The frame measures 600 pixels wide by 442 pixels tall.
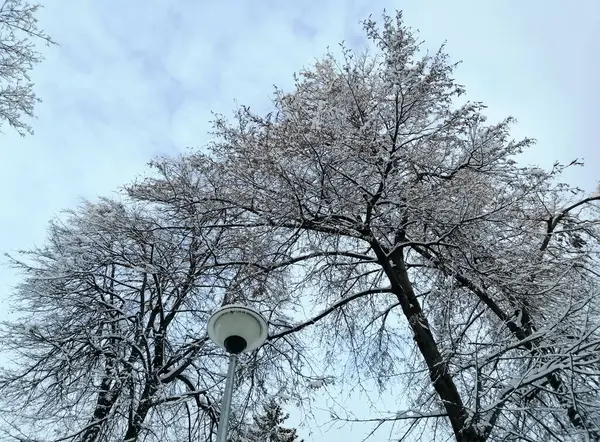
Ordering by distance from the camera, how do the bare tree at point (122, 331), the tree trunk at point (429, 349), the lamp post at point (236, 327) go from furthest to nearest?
the bare tree at point (122, 331) → the tree trunk at point (429, 349) → the lamp post at point (236, 327)

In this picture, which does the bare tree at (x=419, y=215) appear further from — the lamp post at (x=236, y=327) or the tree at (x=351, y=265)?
the lamp post at (x=236, y=327)

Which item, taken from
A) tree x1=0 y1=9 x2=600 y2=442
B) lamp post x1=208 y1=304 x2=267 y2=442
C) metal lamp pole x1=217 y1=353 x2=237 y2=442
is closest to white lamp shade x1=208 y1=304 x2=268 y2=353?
lamp post x1=208 y1=304 x2=267 y2=442

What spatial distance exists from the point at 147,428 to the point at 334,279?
10.5 feet

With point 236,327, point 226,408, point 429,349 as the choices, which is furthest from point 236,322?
point 429,349

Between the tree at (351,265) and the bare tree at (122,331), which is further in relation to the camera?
the bare tree at (122,331)

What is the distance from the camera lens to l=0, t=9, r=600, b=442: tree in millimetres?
5903

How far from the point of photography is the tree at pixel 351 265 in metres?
5.90

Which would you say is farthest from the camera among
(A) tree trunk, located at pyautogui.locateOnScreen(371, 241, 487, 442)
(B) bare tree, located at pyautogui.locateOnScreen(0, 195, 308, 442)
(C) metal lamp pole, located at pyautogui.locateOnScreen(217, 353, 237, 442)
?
(B) bare tree, located at pyautogui.locateOnScreen(0, 195, 308, 442)

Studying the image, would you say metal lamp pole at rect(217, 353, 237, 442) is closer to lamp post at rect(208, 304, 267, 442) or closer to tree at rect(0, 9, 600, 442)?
lamp post at rect(208, 304, 267, 442)

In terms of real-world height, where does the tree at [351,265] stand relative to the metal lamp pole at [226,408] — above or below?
above

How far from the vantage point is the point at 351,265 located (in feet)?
25.2

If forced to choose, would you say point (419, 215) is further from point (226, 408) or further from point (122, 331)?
point (122, 331)

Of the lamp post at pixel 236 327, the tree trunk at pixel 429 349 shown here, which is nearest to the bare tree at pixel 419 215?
the tree trunk at pixel 429 349

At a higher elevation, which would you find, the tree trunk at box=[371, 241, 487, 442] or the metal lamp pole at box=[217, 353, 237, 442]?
the tree trunk at box=[371, 241, 487, 442]
